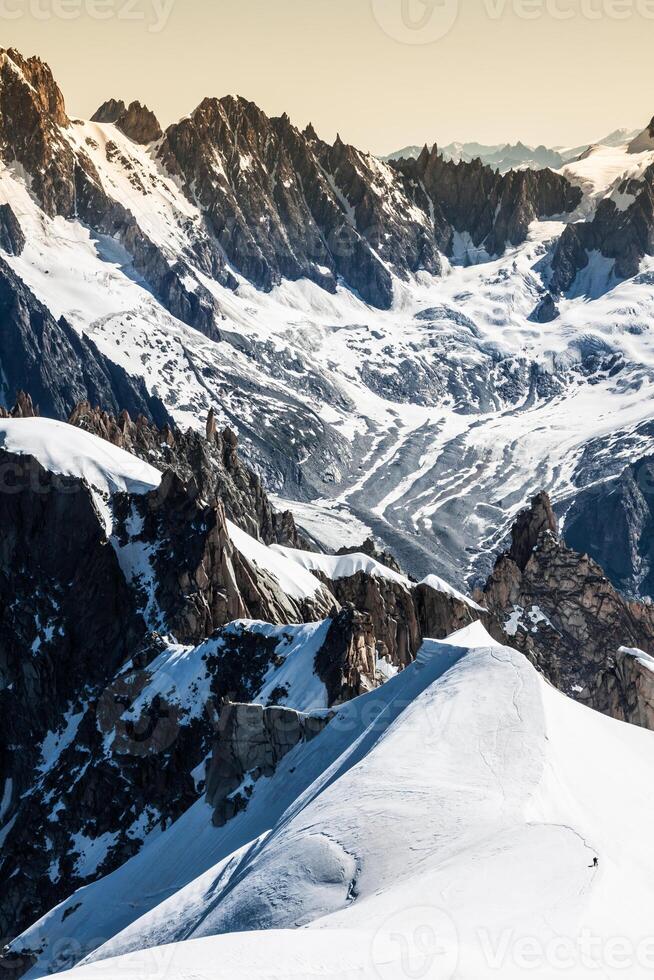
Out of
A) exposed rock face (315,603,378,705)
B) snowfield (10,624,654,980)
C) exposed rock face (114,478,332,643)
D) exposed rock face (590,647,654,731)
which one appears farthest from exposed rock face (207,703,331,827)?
exposed rock face (590,647,654,731)

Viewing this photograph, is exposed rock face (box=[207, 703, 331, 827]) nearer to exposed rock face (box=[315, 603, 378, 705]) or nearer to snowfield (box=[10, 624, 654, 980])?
snowfield (box=[10, 624, 654, 980])

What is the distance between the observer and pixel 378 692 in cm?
12262

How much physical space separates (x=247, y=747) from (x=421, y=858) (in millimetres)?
46748

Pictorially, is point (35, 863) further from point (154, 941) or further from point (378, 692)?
point (154, 941)

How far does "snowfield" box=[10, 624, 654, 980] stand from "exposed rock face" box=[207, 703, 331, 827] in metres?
2.07

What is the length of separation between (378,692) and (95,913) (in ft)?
89.9

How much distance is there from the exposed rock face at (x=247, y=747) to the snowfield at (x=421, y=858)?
2.07m

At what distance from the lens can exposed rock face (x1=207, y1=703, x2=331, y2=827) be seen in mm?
125500

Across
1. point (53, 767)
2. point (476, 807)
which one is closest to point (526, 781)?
point (476, 807)

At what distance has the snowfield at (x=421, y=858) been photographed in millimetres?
66125

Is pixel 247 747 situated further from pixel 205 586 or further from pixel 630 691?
pixel 630 691

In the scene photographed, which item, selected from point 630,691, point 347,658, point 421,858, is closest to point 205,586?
point 347,658

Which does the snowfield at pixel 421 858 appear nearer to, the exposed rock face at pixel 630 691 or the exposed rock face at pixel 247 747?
the exposed rock face at pixel 247 747

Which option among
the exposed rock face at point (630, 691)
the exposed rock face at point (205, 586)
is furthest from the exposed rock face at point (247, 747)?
the exposed rock face at point (630, 691)
